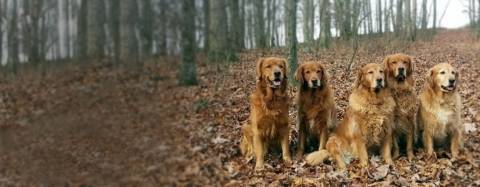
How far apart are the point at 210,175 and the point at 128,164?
172cm

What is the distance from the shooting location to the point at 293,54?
9250 millimetres

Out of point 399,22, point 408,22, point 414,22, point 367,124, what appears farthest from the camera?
point 414,22

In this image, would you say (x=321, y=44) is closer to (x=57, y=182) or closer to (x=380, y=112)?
(x=380, y=112)

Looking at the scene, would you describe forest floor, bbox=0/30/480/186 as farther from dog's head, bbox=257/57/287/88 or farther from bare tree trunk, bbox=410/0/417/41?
bare tree trunk, bbox=410/0/417/41

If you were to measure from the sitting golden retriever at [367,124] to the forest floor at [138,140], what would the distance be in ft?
0.62

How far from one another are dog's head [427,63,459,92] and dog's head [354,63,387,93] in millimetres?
671

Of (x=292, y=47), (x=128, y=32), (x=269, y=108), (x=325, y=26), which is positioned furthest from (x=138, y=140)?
(x=325, y=26)

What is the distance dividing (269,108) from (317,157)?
3.00 feet

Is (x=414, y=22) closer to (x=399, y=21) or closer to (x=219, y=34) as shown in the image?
(x=399, y=21)

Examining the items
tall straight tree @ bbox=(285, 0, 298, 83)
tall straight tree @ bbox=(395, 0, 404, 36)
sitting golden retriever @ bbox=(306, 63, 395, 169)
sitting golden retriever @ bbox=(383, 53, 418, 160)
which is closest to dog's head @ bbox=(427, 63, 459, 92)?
sitting golden retriever @ bbox=(383, 53, 418, 160)

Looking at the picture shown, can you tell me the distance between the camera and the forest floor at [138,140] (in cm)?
446

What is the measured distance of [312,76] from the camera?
6.48 meters

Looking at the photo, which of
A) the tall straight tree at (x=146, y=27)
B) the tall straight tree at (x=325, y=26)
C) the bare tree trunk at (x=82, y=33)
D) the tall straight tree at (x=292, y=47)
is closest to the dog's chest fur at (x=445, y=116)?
the tall straight tree at (x=292, y=47)

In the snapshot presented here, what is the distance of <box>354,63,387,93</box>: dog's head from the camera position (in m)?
6.25
